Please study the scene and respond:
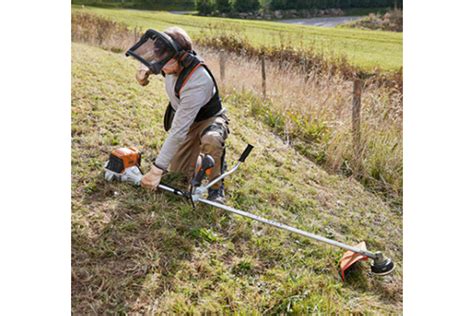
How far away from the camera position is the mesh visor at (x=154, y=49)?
82.3 inches

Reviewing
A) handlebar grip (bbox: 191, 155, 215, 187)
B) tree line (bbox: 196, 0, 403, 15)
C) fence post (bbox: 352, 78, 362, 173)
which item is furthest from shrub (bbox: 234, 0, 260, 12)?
handlebar grip (bbox: 191, 155, 215, 187)

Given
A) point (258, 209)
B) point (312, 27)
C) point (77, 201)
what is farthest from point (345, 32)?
point (77, 201)

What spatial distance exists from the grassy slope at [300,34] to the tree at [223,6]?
7cm

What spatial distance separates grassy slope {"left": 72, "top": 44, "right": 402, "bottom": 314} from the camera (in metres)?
1.94

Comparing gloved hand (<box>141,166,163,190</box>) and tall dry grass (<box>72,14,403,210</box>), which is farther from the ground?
tall dry grass (<box>72,14,403,210</box>)

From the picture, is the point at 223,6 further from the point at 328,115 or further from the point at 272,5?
the point at 328,115

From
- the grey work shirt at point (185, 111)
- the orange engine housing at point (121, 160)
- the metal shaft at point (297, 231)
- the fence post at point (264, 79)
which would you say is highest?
the fence post at point (264, 79)

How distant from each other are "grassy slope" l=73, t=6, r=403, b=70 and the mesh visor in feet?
1.32

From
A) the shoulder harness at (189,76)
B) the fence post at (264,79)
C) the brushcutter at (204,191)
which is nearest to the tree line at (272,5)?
the fence post at (264,79)

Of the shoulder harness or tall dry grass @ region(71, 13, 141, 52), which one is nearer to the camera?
the shoulder harness

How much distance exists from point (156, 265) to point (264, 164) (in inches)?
44.4

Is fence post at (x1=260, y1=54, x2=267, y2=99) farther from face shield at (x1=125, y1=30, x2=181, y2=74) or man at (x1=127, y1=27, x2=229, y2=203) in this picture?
face shield at (x1=125, y1=30, x2=181, y2=74)

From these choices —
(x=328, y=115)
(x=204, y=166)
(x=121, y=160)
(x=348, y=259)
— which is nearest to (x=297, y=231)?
(x=348, y=259)

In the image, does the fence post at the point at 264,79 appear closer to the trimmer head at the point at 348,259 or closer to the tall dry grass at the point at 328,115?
the tall dry grass at the point at 328,115
